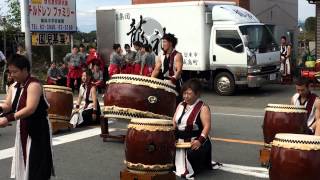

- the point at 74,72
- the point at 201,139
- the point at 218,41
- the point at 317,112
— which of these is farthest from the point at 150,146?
the point at 74,72

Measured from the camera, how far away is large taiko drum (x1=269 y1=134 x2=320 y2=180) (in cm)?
523

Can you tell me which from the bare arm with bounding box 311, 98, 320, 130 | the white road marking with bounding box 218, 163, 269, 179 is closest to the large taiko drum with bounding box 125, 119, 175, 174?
the white road marking with bounding box 218, 163, 269, 179

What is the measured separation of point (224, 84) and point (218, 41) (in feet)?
4.31

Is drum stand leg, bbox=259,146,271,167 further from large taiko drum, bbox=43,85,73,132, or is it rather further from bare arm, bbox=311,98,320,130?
large taiko drum, bbox=43,85,73,132

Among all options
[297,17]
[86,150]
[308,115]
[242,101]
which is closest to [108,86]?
[86,150]

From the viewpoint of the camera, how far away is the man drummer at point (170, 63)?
8648 millimetres

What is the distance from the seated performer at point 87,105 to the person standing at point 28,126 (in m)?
5.15

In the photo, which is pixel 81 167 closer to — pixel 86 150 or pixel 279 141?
pixel 86 150

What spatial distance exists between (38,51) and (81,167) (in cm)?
2479

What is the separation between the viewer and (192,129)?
6930 millimetres

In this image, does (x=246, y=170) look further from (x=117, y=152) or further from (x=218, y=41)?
(x=218, y=41)

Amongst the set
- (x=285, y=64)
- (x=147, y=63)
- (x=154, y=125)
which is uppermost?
(x=147, y=63)

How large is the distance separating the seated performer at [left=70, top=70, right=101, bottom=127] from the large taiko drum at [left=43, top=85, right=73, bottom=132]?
39 cm

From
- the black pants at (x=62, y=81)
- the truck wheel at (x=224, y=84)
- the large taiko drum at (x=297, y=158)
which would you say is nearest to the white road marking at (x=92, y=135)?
the large taiko drum at (x=297, y=158)
